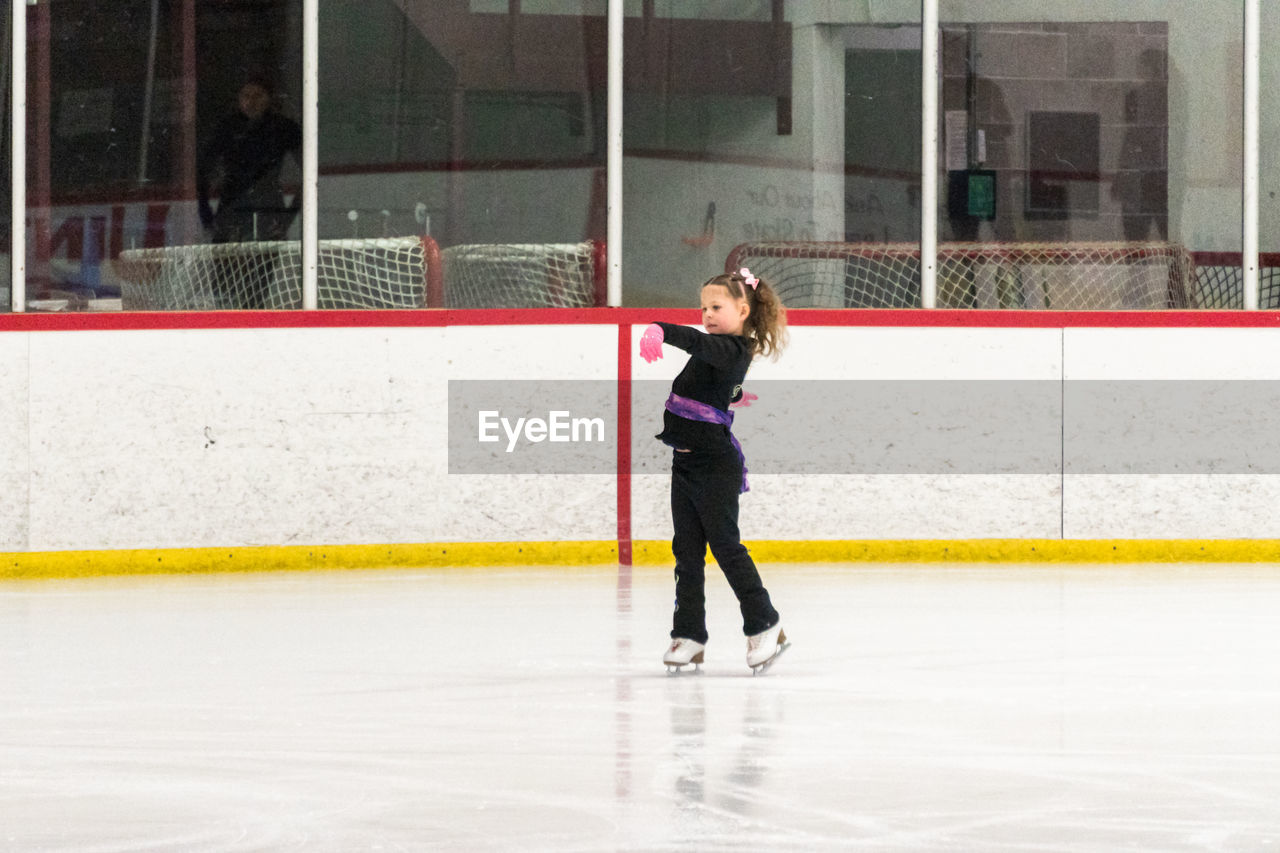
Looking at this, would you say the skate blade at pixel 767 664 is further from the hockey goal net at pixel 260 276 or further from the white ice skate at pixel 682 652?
the hockey goal net at pixel 260 276

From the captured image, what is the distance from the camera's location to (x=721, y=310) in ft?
15.7

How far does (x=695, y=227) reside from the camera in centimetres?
838

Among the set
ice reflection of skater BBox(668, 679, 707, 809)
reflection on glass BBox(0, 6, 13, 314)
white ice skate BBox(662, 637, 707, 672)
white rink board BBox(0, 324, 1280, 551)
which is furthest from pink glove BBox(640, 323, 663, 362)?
reflection on glass BBox(0, 6, 13, 314)

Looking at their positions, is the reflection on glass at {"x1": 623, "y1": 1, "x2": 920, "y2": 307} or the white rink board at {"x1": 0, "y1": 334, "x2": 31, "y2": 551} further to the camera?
the reflection on glass at {"x1": 623, "y1": 1, "x2": 920, "y2": 307}

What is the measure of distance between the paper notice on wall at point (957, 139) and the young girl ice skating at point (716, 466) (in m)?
3.76

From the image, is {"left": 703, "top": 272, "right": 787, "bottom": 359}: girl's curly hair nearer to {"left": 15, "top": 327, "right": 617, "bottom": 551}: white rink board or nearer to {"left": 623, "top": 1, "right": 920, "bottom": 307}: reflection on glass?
{"left": 15, "top": 327, "right": 617, "bottom": 551}: white rink board

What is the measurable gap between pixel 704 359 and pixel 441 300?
3710mm

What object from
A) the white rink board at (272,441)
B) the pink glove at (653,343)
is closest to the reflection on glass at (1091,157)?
the white rink board at (272,441)

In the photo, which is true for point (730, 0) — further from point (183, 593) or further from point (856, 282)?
point (183, 593)

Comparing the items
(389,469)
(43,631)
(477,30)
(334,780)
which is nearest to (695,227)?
(477,30)

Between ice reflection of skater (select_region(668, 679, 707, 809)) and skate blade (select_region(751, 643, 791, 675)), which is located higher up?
skate blade (select_region(751, 643, 791, 675))

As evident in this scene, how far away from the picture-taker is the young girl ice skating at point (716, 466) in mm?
4832

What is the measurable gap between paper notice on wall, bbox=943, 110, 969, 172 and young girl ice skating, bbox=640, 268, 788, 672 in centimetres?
376

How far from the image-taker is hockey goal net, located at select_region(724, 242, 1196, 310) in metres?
8.38
